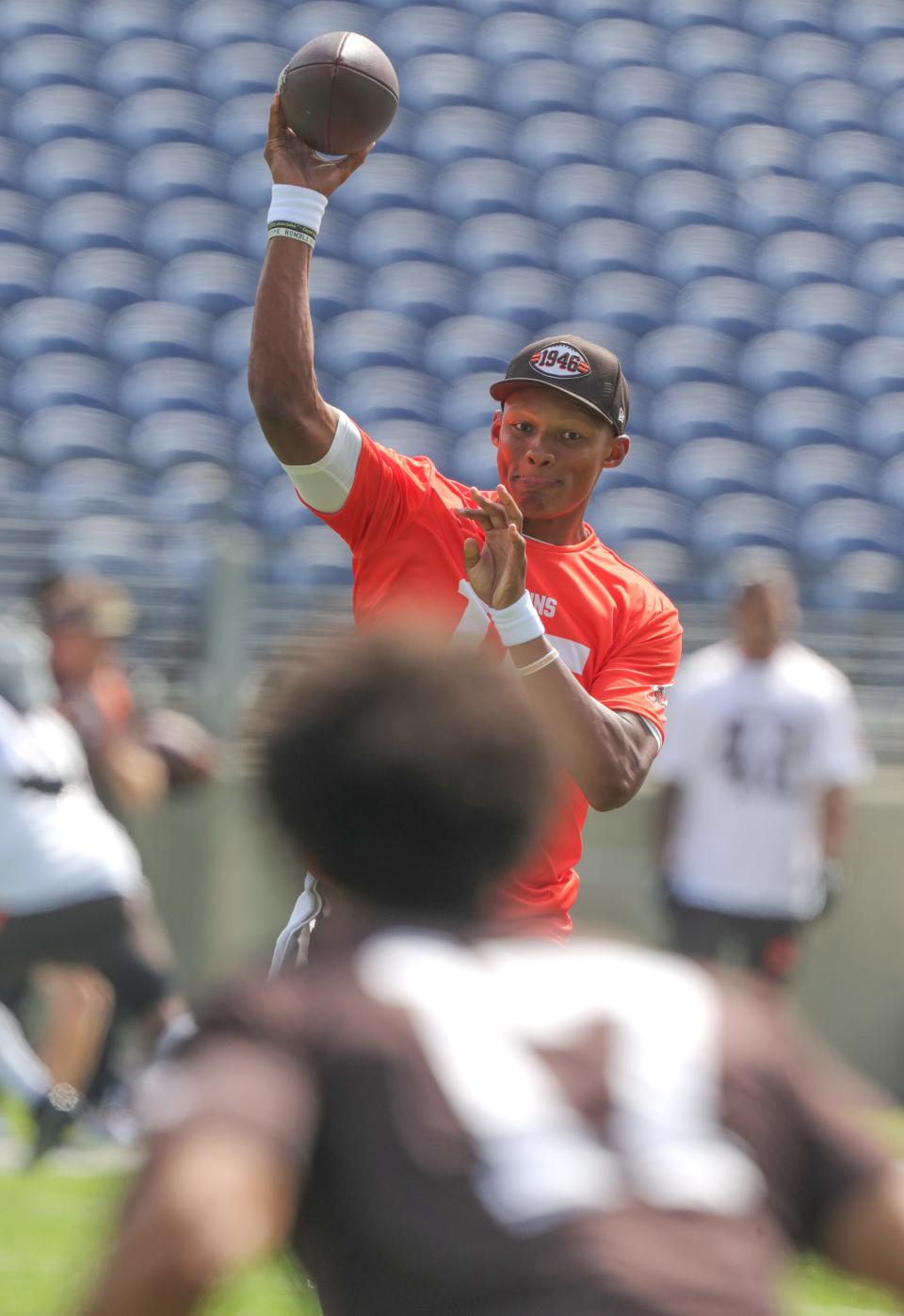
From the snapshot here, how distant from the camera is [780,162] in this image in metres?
14.6

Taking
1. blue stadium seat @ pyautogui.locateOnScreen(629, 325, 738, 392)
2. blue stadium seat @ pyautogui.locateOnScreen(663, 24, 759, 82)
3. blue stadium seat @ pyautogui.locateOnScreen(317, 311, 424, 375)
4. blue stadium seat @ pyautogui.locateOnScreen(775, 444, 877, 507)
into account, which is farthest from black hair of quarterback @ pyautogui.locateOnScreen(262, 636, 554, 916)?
blue stadium seat @ pyautogui.locateOnScreen(663, 24, 759, 82)

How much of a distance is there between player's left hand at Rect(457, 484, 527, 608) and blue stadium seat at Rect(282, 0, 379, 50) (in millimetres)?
11994

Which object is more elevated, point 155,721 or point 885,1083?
point 155,721

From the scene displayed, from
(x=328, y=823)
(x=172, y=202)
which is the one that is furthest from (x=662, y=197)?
(x=328, y=823)

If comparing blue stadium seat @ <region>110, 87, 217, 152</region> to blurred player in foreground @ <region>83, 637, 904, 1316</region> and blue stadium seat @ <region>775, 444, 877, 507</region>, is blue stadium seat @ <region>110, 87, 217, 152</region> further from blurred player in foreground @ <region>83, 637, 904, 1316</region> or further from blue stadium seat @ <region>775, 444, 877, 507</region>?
blurred player in foreground @ <region>83, 637, 904, 1316</region>

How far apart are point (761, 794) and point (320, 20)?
29.1 feet

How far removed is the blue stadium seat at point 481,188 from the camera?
13.9 meters

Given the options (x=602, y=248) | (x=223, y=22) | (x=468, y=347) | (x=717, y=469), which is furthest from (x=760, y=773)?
(x=223, y=22)

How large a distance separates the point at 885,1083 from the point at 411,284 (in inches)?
257

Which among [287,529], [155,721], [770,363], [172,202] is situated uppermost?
[172,202]

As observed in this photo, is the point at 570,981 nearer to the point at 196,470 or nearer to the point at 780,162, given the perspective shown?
the point at 196,470

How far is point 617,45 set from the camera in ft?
49.4

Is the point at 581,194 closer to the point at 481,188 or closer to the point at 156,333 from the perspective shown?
the point at 481,188

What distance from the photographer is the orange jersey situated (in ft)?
11.6
